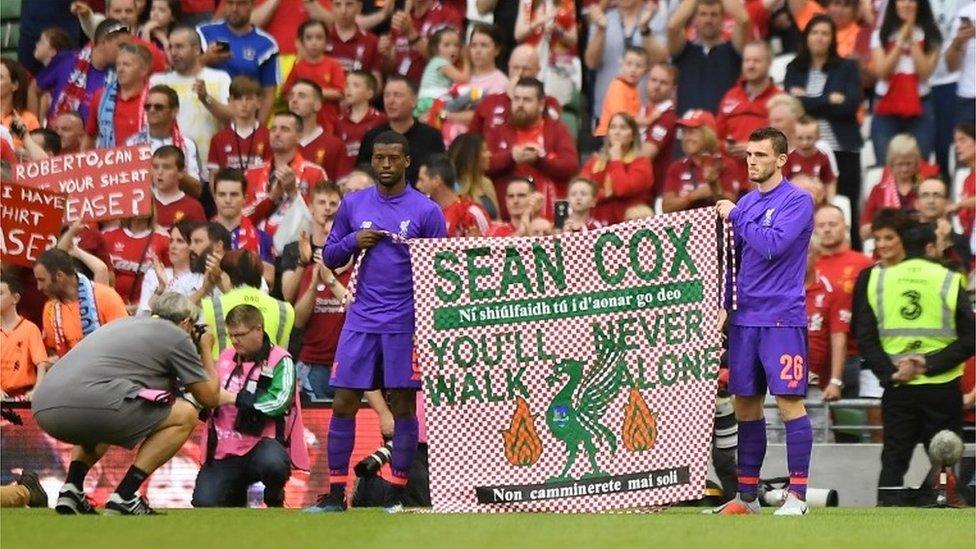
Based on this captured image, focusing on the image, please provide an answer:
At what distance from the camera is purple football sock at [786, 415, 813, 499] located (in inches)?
520

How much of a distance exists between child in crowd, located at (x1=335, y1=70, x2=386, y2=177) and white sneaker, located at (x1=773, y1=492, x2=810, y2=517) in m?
7.75

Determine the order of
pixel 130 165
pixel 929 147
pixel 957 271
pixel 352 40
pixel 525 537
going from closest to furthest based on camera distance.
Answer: pixel 525 537 → pixel 957 271 → pixel 130 165 → pixel 929 147 → pixel 352 40

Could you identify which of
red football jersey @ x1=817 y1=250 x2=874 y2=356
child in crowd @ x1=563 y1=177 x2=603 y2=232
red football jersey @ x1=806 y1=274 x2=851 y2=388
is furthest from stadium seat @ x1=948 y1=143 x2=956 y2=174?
child in crowd @ x1=563 y1=177 x2=603 y2=232

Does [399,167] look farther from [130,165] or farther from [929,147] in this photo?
[929,147]

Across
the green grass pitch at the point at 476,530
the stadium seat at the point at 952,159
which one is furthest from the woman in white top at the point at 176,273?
the stadium seat at the point at 952,159

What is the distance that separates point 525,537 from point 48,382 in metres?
3.38

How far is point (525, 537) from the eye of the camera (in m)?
11.4

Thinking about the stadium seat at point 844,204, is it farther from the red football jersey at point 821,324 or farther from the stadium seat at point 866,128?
the red football jersey at point 821,324

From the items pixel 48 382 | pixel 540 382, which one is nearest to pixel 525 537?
pixel 540 382

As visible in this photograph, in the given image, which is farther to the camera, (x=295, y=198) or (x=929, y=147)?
(x=929, y=147)

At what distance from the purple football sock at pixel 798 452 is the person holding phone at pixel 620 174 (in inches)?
229

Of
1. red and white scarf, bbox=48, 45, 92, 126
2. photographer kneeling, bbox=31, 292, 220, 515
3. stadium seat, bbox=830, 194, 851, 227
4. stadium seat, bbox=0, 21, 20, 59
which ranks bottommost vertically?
photographer kneeling, bbox=31, 292, 220, 515

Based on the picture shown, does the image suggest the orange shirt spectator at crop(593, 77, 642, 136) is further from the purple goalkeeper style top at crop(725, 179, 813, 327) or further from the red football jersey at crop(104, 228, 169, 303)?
the purple goalkeeper style top at crop(725, 179, 813, 327)

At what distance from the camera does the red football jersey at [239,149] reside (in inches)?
771
